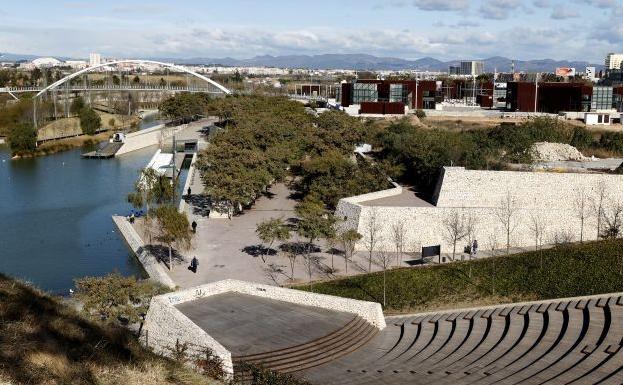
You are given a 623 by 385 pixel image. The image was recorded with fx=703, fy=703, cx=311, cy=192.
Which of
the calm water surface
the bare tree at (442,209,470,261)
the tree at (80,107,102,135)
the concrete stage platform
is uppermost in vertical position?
the tree at (80,107,102,135)

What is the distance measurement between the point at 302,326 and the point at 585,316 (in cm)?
570

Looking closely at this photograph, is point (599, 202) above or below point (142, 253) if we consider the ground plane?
above

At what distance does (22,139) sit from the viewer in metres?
50.0

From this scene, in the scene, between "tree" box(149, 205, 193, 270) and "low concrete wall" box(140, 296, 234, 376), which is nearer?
"low concrete wall" box(140, 296, 234, 376)

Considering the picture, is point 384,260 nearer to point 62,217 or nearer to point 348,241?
point 348,241

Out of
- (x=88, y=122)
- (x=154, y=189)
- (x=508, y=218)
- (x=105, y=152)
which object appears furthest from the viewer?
(x=88, y=122)

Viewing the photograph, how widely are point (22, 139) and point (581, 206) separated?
39914mm

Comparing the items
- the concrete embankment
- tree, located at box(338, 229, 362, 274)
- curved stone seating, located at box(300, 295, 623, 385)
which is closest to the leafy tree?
the concrete embankment

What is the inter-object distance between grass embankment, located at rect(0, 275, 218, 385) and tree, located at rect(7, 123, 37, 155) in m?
42.3

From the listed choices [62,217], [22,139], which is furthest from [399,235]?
[22,139]

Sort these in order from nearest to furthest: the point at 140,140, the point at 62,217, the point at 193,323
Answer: the point at 193,323 < the point at 62,217 < the point at 140,140

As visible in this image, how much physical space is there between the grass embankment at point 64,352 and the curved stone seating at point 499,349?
3928mm

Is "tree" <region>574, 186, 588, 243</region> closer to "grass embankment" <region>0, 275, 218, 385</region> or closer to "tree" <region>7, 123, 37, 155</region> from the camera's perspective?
"grass embankment" <region>0, 275, 218, 385</region>

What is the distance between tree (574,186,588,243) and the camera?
23453mm
